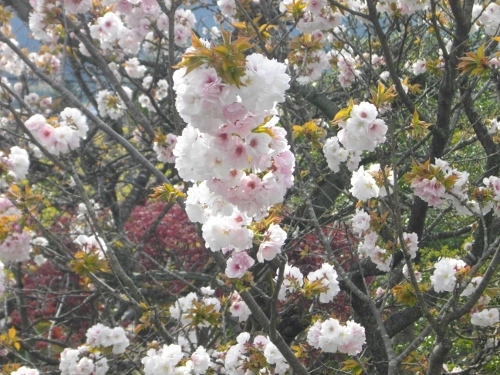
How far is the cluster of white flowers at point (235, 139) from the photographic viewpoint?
137cm

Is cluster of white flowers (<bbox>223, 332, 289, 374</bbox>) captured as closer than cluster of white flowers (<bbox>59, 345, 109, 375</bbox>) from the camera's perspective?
Yes

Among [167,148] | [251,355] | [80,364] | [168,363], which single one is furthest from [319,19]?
[80,364]

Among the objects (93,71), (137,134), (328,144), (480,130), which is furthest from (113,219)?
(480,130)

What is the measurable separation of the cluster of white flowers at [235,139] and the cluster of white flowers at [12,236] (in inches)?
71.4

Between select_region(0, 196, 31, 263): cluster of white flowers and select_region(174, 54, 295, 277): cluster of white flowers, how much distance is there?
1814 millimetres

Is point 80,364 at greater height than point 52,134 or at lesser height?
lesser

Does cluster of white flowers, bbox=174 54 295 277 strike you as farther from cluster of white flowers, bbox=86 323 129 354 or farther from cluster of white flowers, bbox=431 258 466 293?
cluster of white flowers, bbox=86 323 129 354

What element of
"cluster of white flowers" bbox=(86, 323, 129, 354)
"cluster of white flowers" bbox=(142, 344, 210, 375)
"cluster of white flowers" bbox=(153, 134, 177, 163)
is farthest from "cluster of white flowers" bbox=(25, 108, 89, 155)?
"cluster of white flowers" bbox=(142, 344, 210, 375)

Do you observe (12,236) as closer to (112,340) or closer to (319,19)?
(112,340)

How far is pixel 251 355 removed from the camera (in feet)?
9.90

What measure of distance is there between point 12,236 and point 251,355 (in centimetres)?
149

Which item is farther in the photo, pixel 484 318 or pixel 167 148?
pixel 167 148

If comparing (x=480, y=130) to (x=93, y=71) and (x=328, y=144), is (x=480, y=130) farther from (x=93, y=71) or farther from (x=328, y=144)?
(x=93, y=71)

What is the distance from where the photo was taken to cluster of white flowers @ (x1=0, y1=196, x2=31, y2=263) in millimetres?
3264
